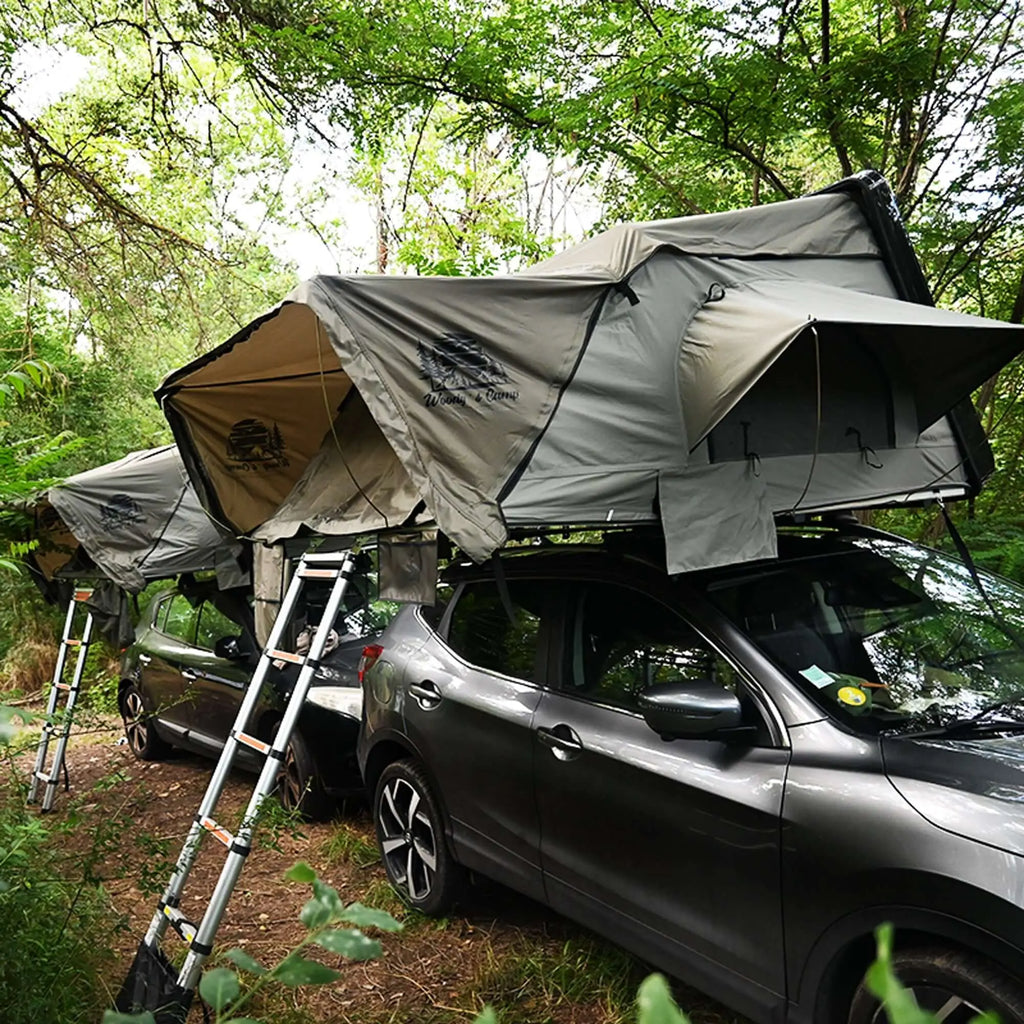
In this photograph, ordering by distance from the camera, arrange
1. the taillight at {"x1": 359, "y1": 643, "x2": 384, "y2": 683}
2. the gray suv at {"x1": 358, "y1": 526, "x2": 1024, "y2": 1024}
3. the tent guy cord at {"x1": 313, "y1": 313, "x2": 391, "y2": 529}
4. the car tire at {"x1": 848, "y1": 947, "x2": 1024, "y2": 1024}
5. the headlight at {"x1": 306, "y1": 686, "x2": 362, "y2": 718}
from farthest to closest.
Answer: the headlight at {"x1": 306, "y1": 686, "x2": 362, "y2": 718} < the taillight at {"x1": 359, "y1": 643, "x2": 384, "y2": 683} < the tent guy cord at {"x1": 313, "y1": 313, "x2": 391, "y2": 529} < the gray suv at {"x1": 358, "y1": 526, "x2": 1024, "y2": 1024} < the car tire at {"x1": 848, "y1": 947, "x2": 1024, "y2": 1024}

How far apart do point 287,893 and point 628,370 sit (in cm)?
353

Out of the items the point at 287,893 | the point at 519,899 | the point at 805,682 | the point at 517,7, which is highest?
the point at 517,7

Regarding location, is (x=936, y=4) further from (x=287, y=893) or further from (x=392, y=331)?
(x=287, y=893)

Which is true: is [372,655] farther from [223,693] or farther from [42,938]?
[223,693]

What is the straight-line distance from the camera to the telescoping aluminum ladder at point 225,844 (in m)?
3.28

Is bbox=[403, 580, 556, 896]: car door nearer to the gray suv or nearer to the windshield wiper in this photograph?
the gray suv

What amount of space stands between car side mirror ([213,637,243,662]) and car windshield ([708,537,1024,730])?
4.10 metres

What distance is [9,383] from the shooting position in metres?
2.93

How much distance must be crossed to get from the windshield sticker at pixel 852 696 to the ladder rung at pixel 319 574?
2140 millimetres

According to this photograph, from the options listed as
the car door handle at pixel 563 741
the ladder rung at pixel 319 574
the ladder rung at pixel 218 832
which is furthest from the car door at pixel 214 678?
the car door handle at pixel 563 741

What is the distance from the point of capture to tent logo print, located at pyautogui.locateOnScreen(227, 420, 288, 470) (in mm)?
4934

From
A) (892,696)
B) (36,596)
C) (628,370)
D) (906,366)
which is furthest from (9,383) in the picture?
(36,596)

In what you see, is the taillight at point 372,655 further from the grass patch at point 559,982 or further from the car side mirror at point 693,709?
the car side mirror at point 693,709

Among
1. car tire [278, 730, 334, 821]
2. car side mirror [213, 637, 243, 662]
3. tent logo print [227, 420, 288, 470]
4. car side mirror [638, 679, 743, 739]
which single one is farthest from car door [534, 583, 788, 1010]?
car side mirror [213, 637, 243, 662]
